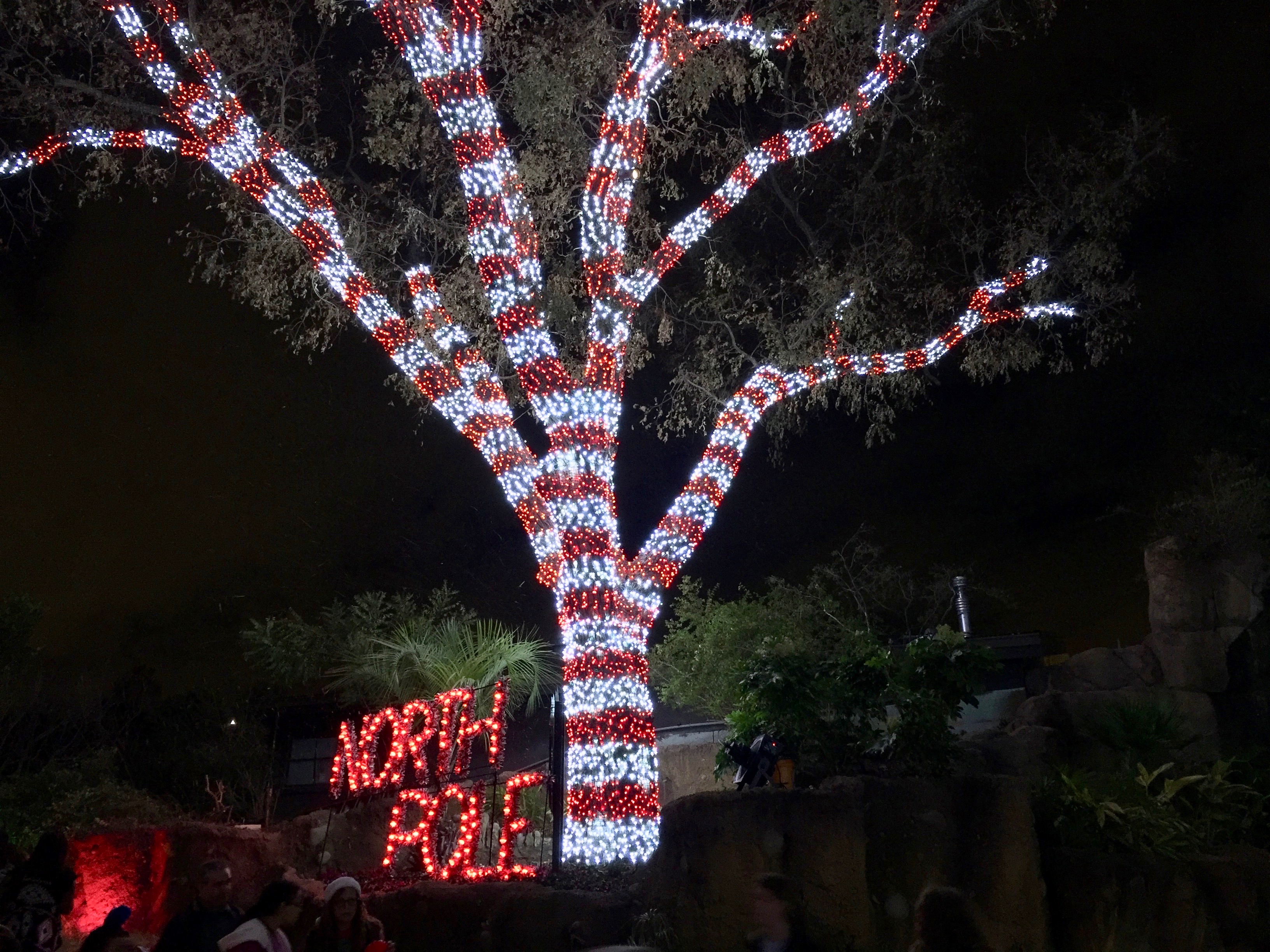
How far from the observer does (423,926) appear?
8523 millimetres

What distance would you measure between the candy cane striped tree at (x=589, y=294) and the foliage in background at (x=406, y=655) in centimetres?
258

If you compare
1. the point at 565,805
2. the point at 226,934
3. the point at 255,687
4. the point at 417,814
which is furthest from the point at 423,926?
the point at 255,687

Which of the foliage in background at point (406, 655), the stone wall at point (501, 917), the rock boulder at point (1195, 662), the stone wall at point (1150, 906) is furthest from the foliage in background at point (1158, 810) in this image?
the foliage in background at point (406, 655)

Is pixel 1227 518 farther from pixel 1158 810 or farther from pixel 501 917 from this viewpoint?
pixel 501 917

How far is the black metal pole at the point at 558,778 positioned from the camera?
899 centimetres

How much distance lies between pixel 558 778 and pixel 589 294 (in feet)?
15.3

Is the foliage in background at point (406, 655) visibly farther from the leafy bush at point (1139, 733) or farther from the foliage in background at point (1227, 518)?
the foliage in background at point (1227, 518)

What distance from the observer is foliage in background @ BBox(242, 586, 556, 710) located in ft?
44.4

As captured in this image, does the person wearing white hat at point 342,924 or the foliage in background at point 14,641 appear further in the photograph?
the foliage in background at point 14,641

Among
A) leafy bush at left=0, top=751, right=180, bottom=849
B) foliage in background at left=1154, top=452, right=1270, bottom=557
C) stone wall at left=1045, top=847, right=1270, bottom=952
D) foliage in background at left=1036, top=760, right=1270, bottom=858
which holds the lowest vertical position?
stone wall at left=1045, top=847, right=1270, bottom=952

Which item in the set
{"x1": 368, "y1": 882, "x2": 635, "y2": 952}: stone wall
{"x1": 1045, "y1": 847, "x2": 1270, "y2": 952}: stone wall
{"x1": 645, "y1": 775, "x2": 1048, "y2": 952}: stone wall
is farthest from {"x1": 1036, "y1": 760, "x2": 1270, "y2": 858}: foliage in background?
{"x1": 368, "y1": 882, "x2": 635, "y2": 952}: stone wall

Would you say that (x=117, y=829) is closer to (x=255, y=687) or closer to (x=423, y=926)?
(x=423, y=926)

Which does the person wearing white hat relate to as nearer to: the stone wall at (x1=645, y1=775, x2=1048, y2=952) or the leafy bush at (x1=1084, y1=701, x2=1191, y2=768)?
the stone wall at (x1=645, y1=775, x2=1048, y2=952)

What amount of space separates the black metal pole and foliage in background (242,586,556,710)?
7.94 feet
